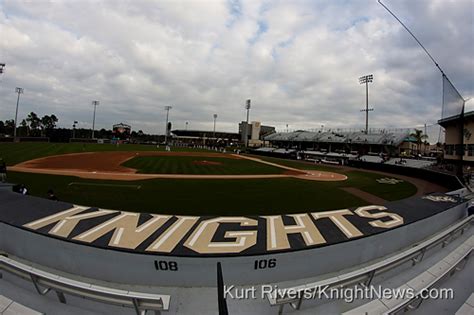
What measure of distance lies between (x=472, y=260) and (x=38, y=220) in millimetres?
11076

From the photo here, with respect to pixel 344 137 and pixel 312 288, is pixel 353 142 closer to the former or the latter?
pixel 344 137

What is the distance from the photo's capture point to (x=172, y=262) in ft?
15.4

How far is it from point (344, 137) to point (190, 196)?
2365 inches

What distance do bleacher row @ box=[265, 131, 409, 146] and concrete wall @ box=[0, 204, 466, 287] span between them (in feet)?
177

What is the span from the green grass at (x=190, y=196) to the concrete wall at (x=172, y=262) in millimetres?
4536

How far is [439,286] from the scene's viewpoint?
15.5 ft

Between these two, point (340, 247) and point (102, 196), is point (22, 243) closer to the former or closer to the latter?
point (102, 196)

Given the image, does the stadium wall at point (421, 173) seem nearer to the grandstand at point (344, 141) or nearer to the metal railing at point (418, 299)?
the metal railing at point (418, 299)

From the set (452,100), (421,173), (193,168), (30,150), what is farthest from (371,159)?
(30,150)

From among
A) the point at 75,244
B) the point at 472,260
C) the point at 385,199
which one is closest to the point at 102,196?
the point at 75,244

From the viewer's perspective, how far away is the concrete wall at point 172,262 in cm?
473

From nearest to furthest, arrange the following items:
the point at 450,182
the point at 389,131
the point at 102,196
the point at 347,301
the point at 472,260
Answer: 1. the point at 347,301
2. the point at 472,260
3. the point at 102,196
4. the point at 450,182
5. the point at 389,131

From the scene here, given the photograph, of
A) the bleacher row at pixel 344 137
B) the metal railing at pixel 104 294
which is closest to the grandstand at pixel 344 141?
the bleacher row at pixel 344 137

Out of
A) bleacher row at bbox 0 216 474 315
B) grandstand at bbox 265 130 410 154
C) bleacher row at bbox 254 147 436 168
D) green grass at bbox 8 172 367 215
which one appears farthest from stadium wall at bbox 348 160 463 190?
grandstand at bbox 265 130 410 154
